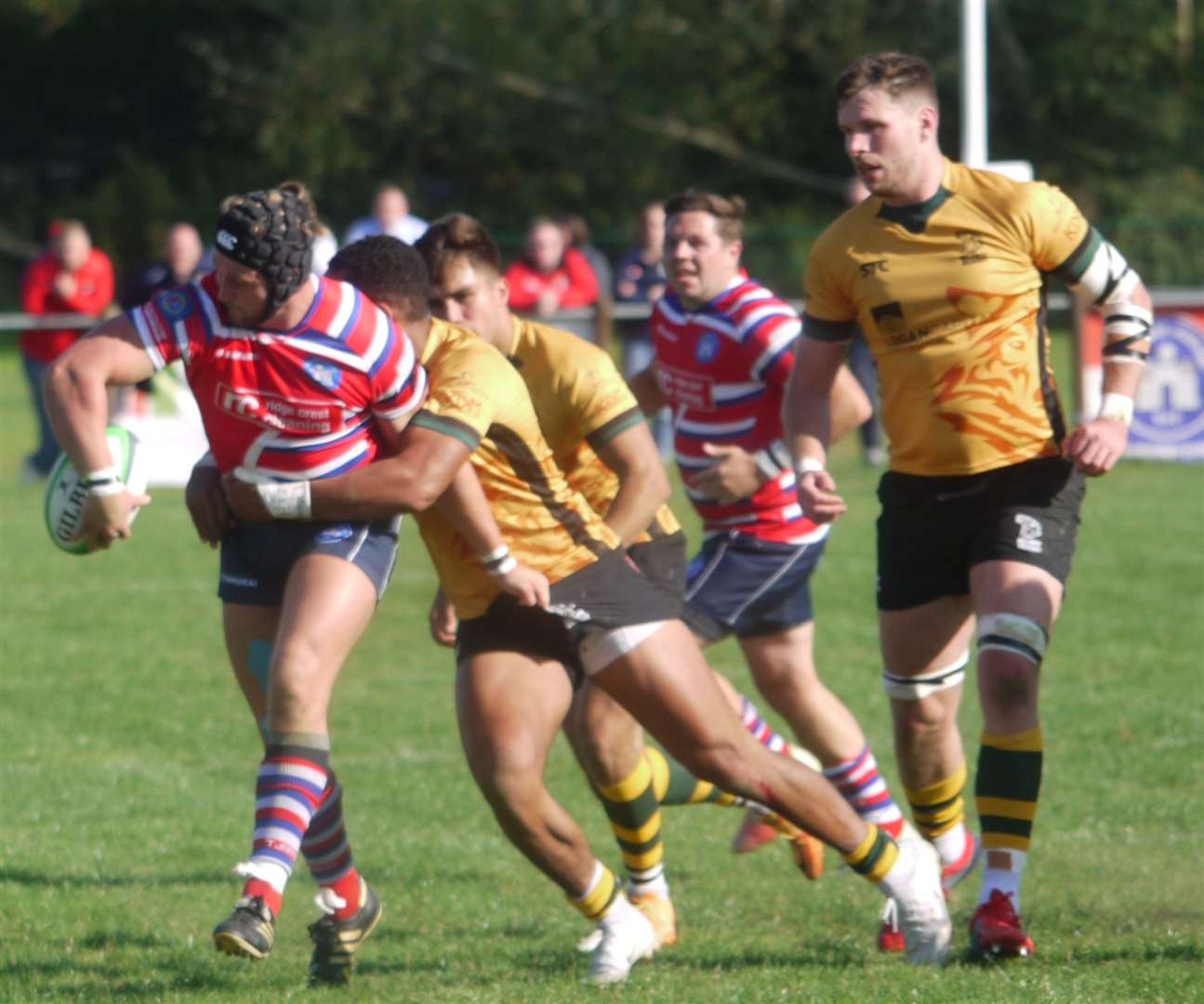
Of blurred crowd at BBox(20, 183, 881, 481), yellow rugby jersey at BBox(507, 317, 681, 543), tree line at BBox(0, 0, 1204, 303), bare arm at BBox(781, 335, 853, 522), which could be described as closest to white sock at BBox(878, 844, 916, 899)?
bare arm at BBox(781, 335, 853, 522)

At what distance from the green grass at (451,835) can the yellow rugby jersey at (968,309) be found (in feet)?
4.64

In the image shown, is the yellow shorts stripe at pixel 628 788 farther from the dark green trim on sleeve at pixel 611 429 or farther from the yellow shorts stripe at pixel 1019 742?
the yellow shorts stripe at pixel 1019 742

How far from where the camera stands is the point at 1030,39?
35.4 meters

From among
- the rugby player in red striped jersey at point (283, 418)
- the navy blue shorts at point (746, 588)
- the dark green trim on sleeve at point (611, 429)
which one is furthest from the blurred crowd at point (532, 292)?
the rugby player in red striped jersey at point (283, 418)

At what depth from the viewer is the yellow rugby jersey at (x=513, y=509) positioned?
5.58 meters

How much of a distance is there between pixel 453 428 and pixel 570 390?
75 cm

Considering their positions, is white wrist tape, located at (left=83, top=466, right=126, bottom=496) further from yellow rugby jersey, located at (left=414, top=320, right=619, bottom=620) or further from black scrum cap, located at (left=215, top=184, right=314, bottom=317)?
yellow rugby jersey, located at (left=414, top=320, right=619, bottom=620)

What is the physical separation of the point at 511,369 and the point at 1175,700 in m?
4.82

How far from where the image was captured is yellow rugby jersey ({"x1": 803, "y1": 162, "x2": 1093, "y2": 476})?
5797mm

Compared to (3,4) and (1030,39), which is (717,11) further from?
(3,4)

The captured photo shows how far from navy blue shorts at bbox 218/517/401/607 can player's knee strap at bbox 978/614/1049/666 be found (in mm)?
1589

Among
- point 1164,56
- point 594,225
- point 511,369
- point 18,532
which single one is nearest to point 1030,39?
point 1164,56

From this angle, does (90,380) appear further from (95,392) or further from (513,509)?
(513,509)

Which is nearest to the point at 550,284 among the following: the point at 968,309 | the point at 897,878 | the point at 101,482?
the point at 968,309
